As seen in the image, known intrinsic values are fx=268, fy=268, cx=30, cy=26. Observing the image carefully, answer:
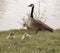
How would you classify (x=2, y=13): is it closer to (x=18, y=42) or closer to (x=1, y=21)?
(x=1, y=21)

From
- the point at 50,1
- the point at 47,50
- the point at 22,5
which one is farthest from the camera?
the point at 50,1

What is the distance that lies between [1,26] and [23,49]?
811cm

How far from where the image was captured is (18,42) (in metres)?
8.77

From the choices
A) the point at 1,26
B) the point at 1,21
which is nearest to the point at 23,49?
the point at 1,26

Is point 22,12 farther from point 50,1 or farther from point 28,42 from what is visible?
point 28,42

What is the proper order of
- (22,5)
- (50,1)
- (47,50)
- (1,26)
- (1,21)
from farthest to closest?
1. (50,1)
2. (22,5)
3. (1,21)
4. (1,26)
5. (47,50)

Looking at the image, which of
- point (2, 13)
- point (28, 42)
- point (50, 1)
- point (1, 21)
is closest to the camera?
point (28, 42)

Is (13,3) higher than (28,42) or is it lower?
lower

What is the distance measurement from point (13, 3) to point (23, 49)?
14.3m

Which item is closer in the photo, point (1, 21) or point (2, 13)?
point (1, 21)

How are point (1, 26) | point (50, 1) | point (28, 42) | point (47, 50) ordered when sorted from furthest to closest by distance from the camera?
point (50, 1), point (1, 26), point (28, 42), point (47, 50)

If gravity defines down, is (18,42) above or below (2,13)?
above

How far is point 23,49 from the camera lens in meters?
7.72

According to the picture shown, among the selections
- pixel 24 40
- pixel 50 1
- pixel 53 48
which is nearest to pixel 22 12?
pixel 50 1
